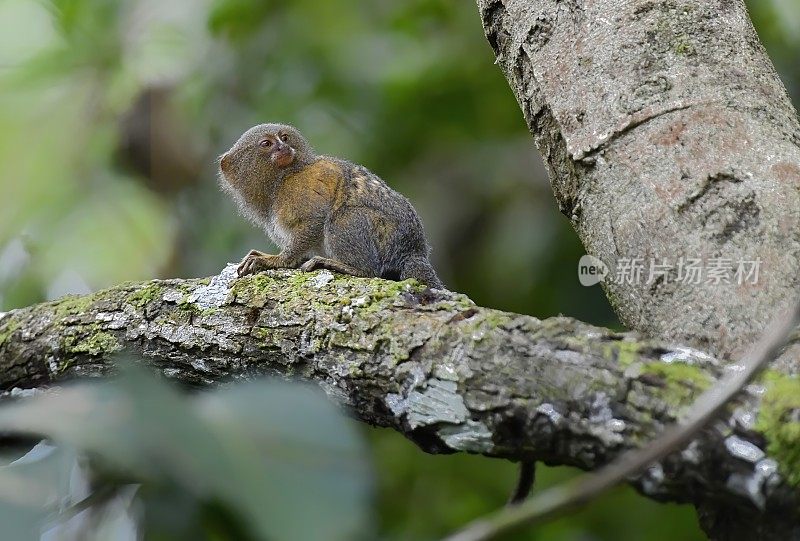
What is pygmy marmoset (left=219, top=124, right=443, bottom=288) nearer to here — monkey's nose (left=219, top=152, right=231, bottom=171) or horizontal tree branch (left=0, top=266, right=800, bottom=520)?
monkey's nose (left=219, top=152, right=231, bottom=171)

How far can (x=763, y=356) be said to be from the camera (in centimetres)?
90

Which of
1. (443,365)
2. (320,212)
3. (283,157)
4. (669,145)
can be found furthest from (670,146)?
(283,157)

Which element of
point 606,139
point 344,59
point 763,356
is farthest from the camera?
point 344,59

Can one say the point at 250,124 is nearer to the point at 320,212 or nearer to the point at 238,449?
the point at 320,212

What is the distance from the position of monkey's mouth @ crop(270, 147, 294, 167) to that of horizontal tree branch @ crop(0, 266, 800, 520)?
61.6 inches

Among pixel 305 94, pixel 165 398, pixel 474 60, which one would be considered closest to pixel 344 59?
pixel 305 94

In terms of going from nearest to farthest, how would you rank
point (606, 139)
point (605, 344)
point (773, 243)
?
point (605, 344), point (773, 243), point (606, 139)

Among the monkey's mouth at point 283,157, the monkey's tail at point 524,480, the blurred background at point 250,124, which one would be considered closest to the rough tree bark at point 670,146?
the monkey's tail at point 524,480

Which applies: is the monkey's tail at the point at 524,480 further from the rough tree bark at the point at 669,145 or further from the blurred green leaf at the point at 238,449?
the blurred green leaf at the point at 238,449

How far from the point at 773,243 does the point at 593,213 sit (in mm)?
476

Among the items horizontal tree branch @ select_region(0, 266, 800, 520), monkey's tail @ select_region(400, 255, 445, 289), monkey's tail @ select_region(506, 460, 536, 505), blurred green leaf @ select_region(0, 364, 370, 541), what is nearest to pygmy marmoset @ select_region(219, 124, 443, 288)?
monkey's tail @ select_region(400, 255, 445, 289)

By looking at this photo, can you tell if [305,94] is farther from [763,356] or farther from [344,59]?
[763,356]

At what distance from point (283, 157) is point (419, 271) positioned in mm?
950

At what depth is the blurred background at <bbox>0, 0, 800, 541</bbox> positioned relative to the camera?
16.5 feet
